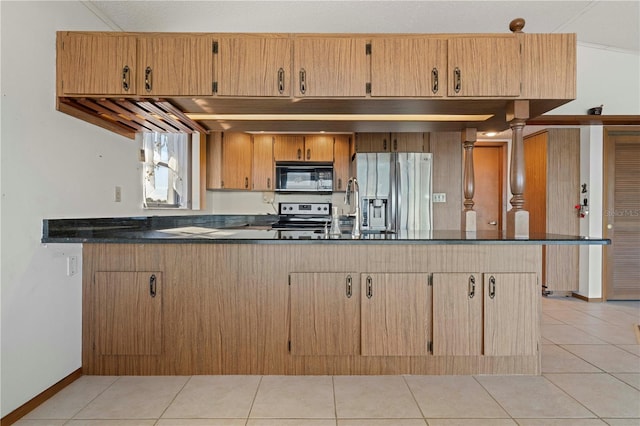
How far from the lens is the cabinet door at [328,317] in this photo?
2.35m

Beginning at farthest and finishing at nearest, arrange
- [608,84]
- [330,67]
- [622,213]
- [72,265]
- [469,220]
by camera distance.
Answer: [622,213] < [608,84] < [469,220] < [330,67] < [72,265]

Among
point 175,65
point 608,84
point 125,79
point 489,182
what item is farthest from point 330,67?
point 489,182

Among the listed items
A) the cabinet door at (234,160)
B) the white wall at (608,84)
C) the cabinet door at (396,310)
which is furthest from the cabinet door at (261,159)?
the white wall at (608,84)

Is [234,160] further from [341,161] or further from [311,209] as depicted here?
[341,161]

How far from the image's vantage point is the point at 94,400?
2061 millimetres

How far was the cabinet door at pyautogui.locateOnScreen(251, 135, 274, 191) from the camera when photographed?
17.1 feet

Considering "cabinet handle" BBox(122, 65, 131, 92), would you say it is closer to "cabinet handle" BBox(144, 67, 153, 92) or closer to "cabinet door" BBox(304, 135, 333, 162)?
"cabinet handle" BBox(144, 67, 153, 92)

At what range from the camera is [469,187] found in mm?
3191

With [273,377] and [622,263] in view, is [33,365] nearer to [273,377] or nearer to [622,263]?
[273,377]

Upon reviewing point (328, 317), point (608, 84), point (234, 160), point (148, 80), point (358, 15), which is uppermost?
point (358, 15)

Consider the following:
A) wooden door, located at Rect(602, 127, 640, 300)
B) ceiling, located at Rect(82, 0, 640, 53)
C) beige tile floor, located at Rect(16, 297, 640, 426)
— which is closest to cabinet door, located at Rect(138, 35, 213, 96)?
ceiling, located at Rect(82, 0, 640, 53)

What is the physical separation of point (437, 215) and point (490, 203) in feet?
5.15

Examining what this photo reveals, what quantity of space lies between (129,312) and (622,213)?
211 inches

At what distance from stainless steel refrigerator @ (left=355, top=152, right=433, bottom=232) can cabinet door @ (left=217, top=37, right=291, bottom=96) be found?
7.57 ft
